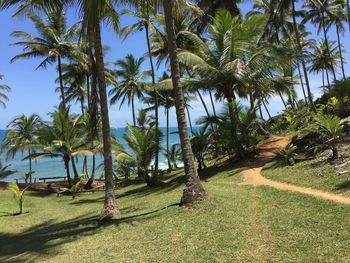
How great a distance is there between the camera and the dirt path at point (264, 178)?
32.7ft

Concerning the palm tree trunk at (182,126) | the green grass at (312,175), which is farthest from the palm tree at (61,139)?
the palm tree trunk at (182,126)

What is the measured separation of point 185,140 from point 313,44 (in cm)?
3852

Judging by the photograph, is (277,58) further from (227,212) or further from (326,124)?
(227,212)

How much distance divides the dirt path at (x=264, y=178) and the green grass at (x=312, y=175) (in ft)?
0.84

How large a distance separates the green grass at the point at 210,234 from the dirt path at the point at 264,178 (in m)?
0.46

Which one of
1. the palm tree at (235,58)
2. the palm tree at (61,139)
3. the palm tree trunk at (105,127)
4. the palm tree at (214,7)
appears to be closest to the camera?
the palm tree trunk at (105,127)

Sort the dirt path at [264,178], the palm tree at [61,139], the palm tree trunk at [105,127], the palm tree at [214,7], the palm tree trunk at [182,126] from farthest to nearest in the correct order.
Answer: the palm tree at [214,7], the palm tree at [61,139], the palm tree trunk at [105,127], the palm tree trunk at [182,126], the dirt path at [264,178]

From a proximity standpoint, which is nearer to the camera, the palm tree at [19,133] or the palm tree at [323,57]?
the palm tree at [19,133]

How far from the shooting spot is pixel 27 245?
10289mm

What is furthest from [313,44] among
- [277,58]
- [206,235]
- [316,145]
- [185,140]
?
[206,235]

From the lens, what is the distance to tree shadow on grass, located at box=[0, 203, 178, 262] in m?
9.28

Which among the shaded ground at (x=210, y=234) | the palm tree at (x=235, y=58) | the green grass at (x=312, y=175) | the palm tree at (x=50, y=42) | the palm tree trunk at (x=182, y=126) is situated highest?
the palm tree at (x=50, y=42)

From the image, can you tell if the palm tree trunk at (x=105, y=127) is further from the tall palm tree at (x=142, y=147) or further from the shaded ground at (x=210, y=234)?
the tall palm tree at (x=142, y=147)

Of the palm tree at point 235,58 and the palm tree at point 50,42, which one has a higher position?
the palm tree at point 50,42
